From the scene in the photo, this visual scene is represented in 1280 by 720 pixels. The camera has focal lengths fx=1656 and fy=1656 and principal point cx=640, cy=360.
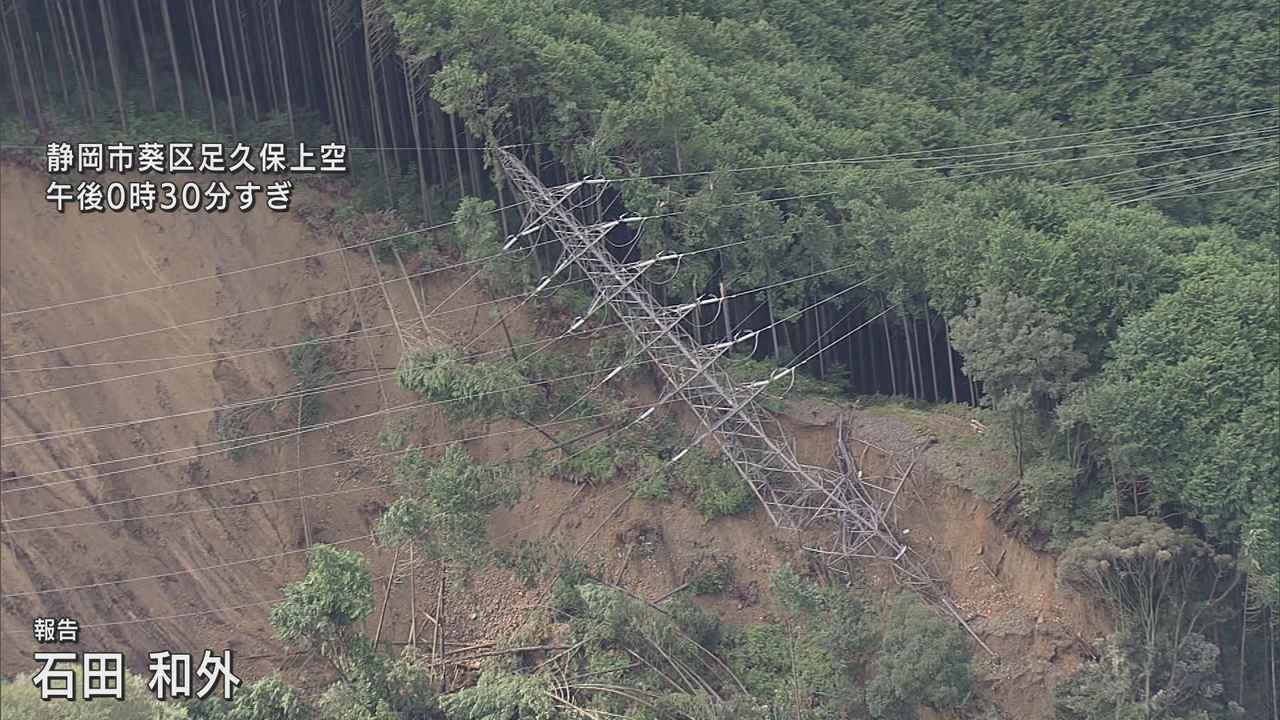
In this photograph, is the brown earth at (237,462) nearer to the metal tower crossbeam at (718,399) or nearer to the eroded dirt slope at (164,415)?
the eroded dirt slope at (164,415)

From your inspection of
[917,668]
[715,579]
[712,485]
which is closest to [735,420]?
[712,485]

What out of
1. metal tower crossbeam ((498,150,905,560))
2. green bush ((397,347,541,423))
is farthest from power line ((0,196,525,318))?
green bush ((397,347,541,423))

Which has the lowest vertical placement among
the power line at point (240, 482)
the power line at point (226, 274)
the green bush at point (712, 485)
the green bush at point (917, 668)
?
the green bush at point (917, 668)

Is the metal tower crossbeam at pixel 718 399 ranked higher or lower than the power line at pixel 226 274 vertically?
lower

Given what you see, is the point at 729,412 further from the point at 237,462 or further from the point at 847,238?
the point at 237,462

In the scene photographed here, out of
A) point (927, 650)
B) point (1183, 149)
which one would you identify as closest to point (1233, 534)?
point (927, 650)

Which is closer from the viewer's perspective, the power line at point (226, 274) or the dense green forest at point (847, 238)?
the dense green forest at point (847, 238)

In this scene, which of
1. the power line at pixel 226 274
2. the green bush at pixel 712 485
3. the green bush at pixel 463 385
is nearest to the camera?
the green bush at pixel 463 385

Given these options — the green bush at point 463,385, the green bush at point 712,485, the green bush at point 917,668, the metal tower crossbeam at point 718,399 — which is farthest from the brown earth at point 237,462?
the green bush at point 917,668
